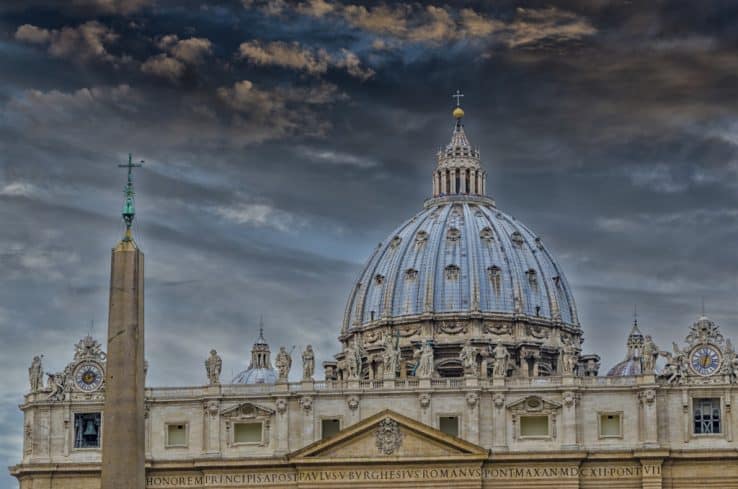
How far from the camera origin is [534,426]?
117 meters

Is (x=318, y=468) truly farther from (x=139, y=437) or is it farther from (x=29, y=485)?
(x=139, y=437)

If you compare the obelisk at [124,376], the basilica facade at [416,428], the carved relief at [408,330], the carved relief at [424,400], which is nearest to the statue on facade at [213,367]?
the basilica facade at [416,428]

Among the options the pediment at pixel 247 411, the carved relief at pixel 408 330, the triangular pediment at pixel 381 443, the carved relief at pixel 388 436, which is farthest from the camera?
the carved relief at pixel 408 330

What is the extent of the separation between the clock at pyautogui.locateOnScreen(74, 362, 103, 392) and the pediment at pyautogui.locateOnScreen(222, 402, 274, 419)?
861cm

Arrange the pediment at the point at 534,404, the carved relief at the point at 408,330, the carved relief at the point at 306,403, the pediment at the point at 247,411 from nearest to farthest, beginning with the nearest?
the pediment at the point at 534,404 → the carved relief at the point at 306,403 → the pediment at the point at 247,411 → the carved relief at the point at 408,330

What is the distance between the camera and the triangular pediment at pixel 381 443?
116250mm

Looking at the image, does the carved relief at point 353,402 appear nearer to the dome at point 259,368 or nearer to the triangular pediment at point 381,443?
the triangular pediment at point 381,443

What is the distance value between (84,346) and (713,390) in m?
38.8

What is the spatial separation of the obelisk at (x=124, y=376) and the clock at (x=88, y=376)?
74824 mm

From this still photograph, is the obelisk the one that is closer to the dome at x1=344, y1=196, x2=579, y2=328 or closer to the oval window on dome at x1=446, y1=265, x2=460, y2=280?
the dome at x1=344, y1=196, x2=579, y2=328

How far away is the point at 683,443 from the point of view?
377 ft

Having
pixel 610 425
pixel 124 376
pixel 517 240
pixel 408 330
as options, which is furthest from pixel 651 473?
pixel 124 376

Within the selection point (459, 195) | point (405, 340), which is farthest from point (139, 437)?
point (459, 195)

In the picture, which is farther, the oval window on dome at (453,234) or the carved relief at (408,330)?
the oval window on dome at (453,234)
